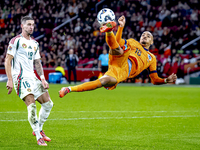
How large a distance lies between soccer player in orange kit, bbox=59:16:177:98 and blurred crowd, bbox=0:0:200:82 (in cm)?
1340

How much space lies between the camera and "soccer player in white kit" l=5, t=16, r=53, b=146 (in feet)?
17.5

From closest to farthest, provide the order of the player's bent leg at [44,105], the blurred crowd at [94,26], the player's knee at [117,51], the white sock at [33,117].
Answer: the white sock at [33,117] < the player's bent leg at [44,105] < the player's knee at [117,51] < the blurred crowd at [94,26]

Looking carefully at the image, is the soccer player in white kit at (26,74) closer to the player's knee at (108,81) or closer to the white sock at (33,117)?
the white sock at (33,117)

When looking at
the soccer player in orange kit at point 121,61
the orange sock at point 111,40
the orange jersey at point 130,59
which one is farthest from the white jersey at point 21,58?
the orange jersey at point 130,59

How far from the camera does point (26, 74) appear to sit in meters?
5.48

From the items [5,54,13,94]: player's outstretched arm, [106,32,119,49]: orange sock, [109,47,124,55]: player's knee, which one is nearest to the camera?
[5,54,13,94]: player's outstretched arm

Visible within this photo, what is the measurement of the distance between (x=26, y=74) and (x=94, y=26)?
61.7 feet

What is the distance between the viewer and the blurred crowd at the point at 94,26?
22000 millimetres

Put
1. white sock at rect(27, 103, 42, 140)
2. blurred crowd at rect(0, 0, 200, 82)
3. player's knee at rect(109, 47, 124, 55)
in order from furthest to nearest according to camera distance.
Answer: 1. blurred crowd at rect(0, 0, 200, 82)
2. player's knee at rect(109, 47, 124, 55)
3. white sock at rect(27, 103, 42, 140)

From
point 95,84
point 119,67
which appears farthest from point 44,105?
point 119,67

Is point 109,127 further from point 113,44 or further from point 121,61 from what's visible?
point 113,44

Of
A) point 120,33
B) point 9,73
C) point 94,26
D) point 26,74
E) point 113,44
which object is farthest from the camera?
point 94,26

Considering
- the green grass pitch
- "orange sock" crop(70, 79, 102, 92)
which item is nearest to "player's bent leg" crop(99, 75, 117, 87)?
"orange sock" crop(70, 79, 102, 92)

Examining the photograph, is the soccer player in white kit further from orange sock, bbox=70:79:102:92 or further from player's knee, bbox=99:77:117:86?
player's knee, bbox=99:77:117:86
